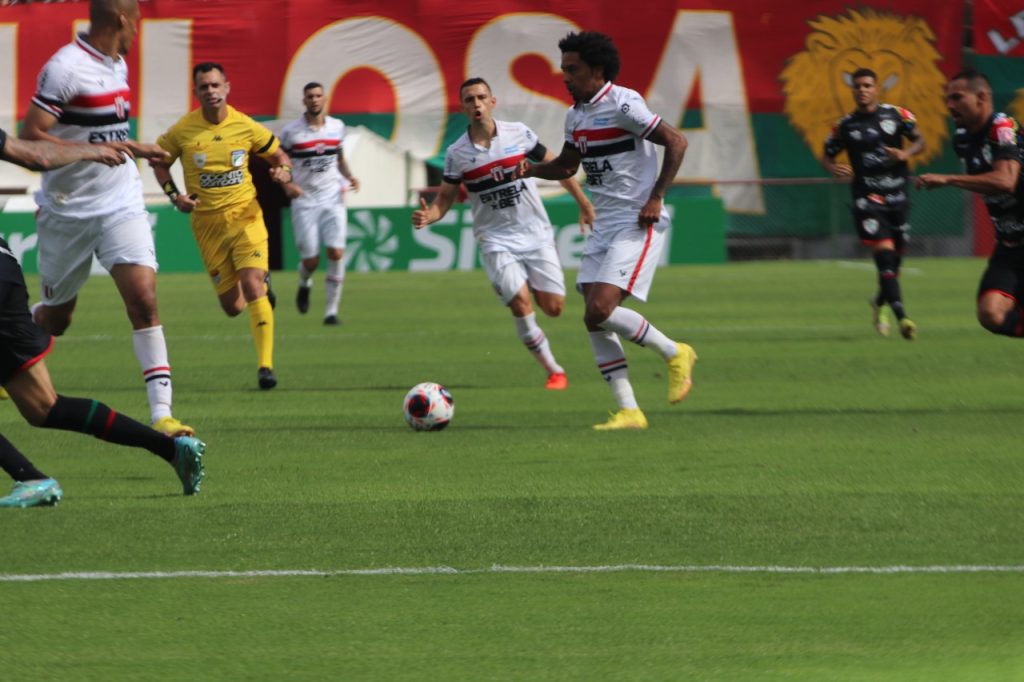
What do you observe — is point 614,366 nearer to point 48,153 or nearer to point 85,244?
point 85,244

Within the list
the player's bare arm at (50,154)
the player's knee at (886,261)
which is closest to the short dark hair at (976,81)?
the player's bare arm at (50,154)

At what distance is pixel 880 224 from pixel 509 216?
501 cm

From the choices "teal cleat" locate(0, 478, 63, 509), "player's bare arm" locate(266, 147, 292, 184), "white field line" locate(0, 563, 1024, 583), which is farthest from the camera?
"player's bare arm" locate(266, 147, 292, 184)

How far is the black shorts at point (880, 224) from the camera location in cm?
1638

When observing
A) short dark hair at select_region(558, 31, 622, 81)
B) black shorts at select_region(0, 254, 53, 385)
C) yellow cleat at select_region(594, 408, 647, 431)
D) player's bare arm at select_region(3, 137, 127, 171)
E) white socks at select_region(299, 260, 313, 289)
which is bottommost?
Result: white socks at select_region(299, 260, 313, 289)

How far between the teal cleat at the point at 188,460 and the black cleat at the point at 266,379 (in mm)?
4850

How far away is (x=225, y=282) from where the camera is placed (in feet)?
42.1

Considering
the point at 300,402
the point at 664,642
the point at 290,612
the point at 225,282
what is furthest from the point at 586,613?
the point at 225,282

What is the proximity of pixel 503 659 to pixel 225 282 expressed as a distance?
26.7 ft

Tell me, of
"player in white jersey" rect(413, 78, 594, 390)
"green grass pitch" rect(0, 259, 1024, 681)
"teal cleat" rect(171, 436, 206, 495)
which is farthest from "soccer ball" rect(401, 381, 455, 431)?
"teal cleat" rect(171, 436, 206, 495)

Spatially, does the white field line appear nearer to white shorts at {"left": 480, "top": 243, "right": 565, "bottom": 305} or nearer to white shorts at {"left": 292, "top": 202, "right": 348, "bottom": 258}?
white shorts at {"left": 480, "top": 243, "right": 565, "bottom": 305}

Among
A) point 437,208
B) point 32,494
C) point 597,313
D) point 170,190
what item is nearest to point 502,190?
point 437,208

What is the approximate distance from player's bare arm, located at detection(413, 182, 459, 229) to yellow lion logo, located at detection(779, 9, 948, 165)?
20.9 meters

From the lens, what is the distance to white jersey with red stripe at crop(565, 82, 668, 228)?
9969mm
